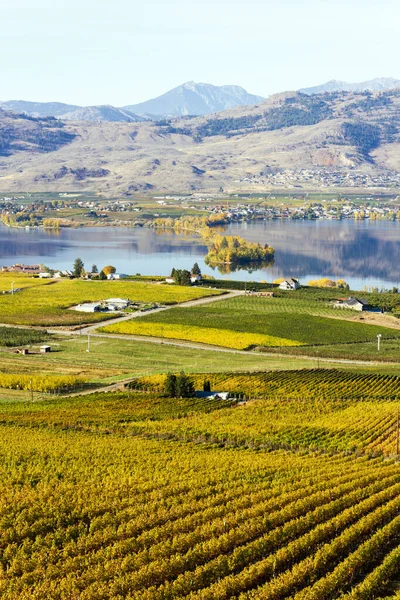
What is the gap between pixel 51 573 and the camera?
21.1 m

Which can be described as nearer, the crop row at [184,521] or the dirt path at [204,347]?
the crop row at [184,521]

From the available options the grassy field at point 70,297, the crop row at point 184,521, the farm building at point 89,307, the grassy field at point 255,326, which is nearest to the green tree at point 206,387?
the crop row at point 184,521

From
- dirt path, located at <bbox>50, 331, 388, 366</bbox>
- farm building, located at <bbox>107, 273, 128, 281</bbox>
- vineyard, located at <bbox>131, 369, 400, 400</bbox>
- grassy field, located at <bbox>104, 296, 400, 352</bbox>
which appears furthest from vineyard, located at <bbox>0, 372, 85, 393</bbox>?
farm building, located at <bbox>107, 273, 128, 281</bbox>

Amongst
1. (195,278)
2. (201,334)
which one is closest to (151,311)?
(201,334)

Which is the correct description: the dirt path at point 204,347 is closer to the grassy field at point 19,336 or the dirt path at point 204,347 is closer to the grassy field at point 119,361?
the grassy field at point 119,361

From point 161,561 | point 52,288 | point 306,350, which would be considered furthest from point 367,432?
point 52,288

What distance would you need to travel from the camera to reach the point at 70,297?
101m

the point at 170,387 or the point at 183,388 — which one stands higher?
the point at 170,387

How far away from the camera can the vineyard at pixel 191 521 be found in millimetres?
20625

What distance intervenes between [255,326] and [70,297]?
2884 centimetres

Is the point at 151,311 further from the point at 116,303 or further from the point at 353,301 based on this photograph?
the point at 353,301

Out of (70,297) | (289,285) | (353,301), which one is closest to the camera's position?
(353,301)

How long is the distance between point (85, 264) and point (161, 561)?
5217 inches

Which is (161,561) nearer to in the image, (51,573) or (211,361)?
(51,573)
